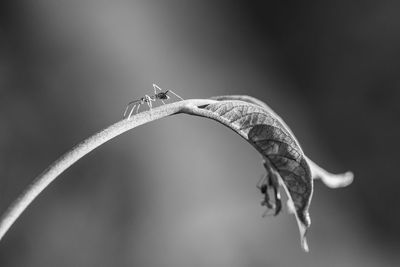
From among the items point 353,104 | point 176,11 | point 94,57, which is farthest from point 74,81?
point 353,104

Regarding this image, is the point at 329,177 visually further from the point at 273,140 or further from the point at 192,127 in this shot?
the point at 192,127

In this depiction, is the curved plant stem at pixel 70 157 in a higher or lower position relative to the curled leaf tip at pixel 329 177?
higher

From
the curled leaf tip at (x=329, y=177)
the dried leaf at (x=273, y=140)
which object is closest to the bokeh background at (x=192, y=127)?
the curled leaf tip at (x=329, y=177)

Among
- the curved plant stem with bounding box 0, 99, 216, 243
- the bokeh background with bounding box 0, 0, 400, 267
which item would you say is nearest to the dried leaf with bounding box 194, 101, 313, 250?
the curved plant stem with bounding box 0, 99, 216, 243

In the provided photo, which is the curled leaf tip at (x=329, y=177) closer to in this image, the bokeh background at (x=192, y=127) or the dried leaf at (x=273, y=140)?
the dried leaf at (x=273, y=140)

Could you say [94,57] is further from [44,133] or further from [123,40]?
[44,133]

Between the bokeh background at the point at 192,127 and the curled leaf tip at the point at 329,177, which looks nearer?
the curled leaf tip at the point at 329,177
